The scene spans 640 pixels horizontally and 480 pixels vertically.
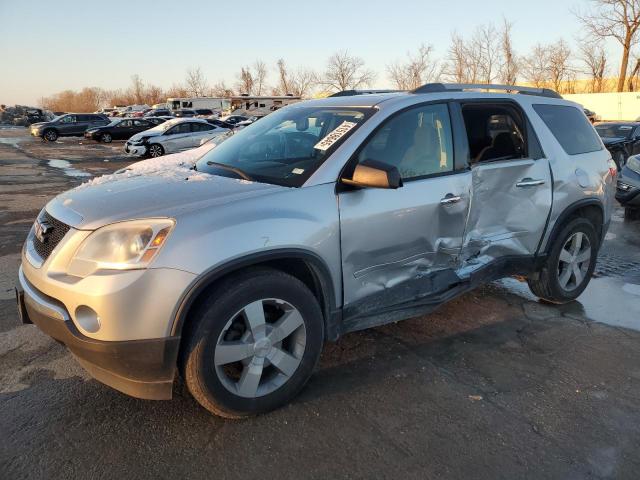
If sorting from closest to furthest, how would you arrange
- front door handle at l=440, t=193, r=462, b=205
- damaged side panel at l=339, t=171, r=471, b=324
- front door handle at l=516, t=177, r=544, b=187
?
damaged side panel at l=339, t=171, r=471, b=324 < front door handle at l=440, t=193, r=462, b=205 < front door handle at l=516, t=177, r=544, b=187

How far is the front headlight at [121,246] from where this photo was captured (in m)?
2.34

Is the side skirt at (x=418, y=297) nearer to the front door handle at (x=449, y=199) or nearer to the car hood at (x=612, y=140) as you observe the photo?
the front door handle at (x=449, y=199)

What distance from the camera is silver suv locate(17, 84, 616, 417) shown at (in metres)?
2.38

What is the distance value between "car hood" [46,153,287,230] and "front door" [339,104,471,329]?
0.57 m

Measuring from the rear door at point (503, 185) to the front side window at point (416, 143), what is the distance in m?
0.25

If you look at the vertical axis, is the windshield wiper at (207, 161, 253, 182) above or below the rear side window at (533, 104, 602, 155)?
below

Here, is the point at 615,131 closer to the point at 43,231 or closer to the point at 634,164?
the point at 634,164

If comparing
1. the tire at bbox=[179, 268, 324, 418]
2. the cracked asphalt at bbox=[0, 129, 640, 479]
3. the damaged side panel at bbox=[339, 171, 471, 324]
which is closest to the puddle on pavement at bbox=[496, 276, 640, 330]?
the cracked asphalt at bbox=[0, 129, 640, 479]

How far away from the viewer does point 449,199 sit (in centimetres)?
338

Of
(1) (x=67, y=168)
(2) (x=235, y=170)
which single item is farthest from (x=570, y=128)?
(1) (x=67, y=168)

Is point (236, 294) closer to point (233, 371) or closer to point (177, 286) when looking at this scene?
point (177, 286)

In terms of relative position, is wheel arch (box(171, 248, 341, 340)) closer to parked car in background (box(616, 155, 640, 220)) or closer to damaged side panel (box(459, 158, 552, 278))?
damaged side panel (box(459, 158, 552, 278))

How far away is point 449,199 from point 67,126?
33.9 metres

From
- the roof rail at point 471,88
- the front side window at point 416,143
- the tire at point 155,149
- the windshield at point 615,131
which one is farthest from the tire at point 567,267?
the tire at point 155,149
